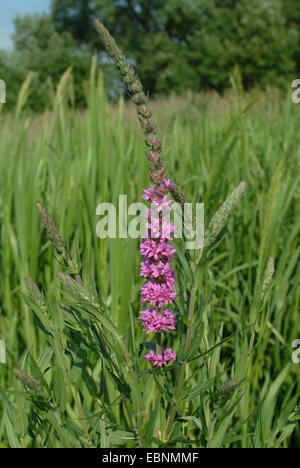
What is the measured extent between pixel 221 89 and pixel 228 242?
22515mm

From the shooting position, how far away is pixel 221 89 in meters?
22.6

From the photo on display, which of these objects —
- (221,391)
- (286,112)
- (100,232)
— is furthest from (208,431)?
(286,112)

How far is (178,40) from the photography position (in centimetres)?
2642

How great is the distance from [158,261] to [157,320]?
10cm

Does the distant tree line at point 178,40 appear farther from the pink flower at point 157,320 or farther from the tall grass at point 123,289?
the pink flower at point 157,320

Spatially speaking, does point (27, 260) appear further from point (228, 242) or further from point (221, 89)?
point (221, 89)

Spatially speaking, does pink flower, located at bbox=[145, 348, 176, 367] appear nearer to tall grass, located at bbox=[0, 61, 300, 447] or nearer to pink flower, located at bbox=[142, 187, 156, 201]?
tall grass, located at bbox=[0, 61, 300, 447]

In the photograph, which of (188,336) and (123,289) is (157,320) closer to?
(188,336)

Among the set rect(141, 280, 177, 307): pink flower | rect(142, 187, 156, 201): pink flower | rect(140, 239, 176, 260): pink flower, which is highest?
rect(142, 187, 156, 201): pink flower

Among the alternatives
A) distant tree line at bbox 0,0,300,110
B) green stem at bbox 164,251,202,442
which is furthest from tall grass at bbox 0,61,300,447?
distant tree line at bbox 0,0,300,110

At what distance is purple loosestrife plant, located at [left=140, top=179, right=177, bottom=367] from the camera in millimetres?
598

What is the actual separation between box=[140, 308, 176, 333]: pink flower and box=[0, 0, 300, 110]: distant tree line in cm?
1839

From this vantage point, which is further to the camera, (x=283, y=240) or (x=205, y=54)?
(x=205, y=54)

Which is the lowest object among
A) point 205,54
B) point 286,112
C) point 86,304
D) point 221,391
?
Result: point 221,391
